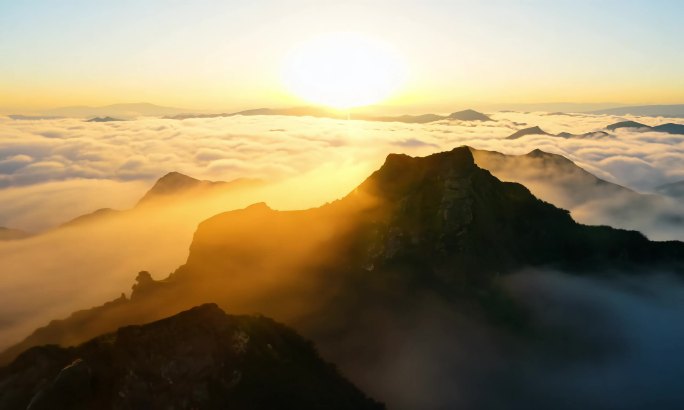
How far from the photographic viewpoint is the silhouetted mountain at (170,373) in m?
51.3

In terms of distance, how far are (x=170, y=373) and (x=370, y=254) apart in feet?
172

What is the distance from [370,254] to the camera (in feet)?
324

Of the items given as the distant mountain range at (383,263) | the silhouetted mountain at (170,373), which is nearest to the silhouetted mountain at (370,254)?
the distant mountain range at (383,263)

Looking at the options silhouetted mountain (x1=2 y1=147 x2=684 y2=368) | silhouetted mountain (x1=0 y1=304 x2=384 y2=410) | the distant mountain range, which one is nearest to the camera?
silhouetted mountain (x1=0 y1=304 x2=384 y2=410)

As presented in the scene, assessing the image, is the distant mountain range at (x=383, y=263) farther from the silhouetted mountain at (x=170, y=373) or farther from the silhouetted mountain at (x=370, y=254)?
the silhouetted mountain at (x=170, y=373)

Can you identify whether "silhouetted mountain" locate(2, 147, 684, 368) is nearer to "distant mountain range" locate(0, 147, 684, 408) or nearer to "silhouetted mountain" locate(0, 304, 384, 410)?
"distant mountain range" locate(0, 147, 684, 408)

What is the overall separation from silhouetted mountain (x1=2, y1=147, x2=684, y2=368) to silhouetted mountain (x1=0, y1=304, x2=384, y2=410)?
24202 mm

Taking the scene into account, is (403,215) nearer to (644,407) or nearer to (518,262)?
(518,262)

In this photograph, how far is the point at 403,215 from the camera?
102 metres

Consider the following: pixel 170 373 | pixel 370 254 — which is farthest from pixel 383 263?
Answer: pixel 170 373

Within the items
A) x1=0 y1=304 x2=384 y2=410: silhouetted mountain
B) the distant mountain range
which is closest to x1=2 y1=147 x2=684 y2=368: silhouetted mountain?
the distant mountain range

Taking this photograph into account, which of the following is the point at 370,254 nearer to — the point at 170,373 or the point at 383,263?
the point at 383,263

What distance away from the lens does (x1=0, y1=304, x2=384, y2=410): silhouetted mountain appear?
51344 millimetres

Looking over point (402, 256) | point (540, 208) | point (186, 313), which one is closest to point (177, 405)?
point (186, 313)
